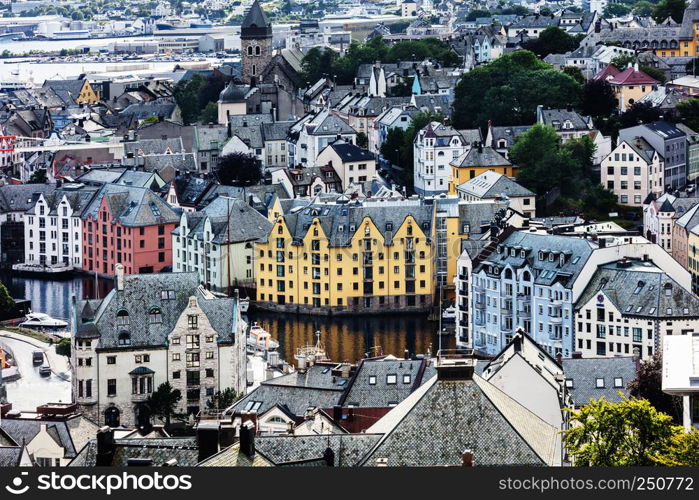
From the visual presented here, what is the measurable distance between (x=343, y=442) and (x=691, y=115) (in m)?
69.9

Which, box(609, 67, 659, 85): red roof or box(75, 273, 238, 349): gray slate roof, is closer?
box(75, 273, 238, 349): gray slate roof

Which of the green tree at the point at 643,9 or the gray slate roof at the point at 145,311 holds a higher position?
the green tree at the point at 643,9

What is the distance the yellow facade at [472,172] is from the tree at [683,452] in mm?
62285

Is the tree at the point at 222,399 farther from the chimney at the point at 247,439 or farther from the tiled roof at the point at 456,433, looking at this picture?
the chimney at the point at 247,439

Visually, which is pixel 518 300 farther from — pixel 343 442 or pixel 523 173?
pixel 343 442

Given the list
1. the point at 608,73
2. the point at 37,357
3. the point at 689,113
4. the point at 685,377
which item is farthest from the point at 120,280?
the point at 608,73

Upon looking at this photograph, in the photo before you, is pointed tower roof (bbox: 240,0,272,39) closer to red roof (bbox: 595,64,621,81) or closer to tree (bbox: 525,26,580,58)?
tree (bbox: 525,26,580,58)

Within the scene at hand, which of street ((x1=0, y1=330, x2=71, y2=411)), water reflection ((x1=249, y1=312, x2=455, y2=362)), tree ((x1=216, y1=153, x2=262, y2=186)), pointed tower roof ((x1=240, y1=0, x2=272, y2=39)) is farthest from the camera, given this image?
pointed tower roof ((x1=240, y1=0, x2=272, y2=39))

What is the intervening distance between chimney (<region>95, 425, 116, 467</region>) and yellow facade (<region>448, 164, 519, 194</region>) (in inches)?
2383

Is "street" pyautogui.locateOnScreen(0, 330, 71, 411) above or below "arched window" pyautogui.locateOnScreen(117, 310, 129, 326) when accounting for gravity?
below

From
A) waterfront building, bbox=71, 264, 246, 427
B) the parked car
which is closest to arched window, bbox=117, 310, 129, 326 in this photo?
waterfront building, bbox=71, 264, 246, 427

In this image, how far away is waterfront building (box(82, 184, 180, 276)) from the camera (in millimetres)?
86500

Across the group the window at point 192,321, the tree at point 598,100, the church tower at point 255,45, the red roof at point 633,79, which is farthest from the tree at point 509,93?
the window at point 192,321

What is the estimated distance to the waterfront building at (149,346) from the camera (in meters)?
53.0
